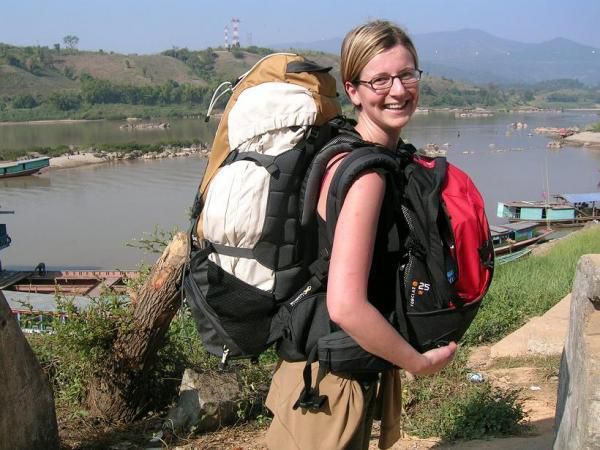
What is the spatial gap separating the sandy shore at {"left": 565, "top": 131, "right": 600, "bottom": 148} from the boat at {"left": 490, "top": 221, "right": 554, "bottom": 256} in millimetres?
22676

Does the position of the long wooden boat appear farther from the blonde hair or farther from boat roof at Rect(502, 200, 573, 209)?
boat roof at Rect(502, 200, 573, 209)

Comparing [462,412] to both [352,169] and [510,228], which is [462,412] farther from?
[510,228]

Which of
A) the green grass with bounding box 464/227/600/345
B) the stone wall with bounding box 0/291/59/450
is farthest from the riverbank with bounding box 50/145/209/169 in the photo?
the stone wall with bounding box 0/291/59/450

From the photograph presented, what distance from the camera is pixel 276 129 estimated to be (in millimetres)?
1463

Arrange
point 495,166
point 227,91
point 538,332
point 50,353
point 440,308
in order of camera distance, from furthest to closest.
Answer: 1. point 495,166
2. point 538,332
3. point 50,353
4. point 227,91
5. point 440,308

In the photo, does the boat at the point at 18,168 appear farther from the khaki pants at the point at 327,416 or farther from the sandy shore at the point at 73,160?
the khaki pants at the point at 327,416

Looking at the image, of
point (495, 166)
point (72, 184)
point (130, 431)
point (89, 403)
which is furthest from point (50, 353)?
point (495, 166)

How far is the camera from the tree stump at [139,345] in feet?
10.7

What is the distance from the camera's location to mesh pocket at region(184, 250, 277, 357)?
151 centimetres

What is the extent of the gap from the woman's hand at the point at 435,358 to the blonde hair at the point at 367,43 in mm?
613

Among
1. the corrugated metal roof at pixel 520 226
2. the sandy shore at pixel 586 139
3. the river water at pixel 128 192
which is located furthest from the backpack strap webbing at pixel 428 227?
the sandy shore at pixel 586 139

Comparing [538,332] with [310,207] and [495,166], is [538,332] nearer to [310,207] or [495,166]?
[310,207]

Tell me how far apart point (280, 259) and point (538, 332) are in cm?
320

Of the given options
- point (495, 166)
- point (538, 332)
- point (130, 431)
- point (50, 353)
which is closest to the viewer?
point (130, 431)
